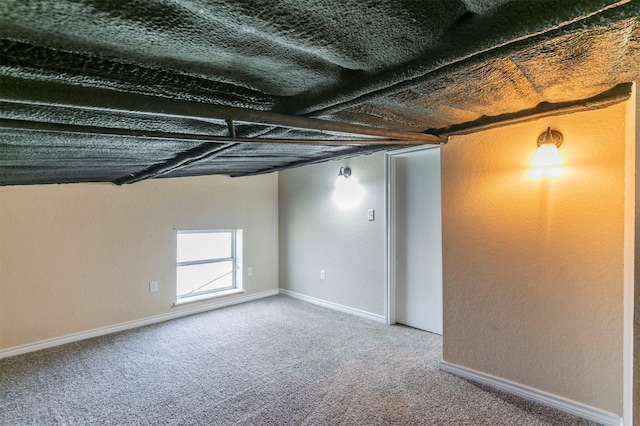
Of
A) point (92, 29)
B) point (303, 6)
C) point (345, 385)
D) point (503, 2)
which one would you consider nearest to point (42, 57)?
point (92, 29)

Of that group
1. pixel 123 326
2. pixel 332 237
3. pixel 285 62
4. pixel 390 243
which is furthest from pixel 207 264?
pixel 285 62

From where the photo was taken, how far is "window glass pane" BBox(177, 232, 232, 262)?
162 inches

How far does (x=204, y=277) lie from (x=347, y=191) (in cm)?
220

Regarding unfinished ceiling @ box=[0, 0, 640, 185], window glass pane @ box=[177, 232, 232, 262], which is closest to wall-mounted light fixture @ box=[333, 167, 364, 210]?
window glass pane @ box=[177, 232, 232, 262]

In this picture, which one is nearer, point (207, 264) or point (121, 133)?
point (121, 133)

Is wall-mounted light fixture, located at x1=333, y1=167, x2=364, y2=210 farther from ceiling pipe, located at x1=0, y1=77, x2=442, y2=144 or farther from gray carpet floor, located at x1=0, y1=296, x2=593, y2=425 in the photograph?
ceiling pipe, located at x1=0, y1=77, x2=442, y2=144

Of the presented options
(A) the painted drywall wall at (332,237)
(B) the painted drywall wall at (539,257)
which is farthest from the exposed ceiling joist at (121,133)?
(A) the painted drywall wall at (332,237)

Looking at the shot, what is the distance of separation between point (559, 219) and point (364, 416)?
172 cm

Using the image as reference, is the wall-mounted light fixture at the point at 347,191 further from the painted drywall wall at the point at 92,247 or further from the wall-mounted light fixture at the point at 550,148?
the wall-mounted light fixture at the point at 550,148

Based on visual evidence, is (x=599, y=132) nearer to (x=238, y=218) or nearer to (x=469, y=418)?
(x=469, y=418)

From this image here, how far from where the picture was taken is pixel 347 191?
13.3 ft

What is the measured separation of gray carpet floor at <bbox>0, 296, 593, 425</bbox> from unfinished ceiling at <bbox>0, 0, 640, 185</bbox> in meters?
1.69

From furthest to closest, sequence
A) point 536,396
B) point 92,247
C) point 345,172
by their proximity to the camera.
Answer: point 345,172, point 92,247, point 536,396

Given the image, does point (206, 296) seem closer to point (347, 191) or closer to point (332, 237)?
point (332, 237)
